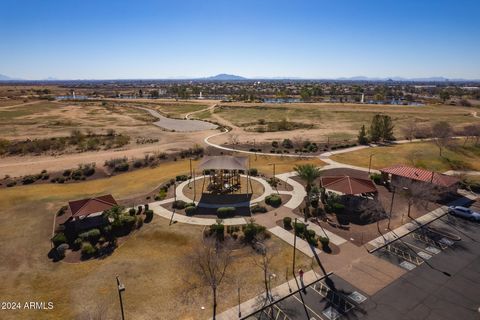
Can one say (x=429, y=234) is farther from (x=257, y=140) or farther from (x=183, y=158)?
(x=257, y=140)

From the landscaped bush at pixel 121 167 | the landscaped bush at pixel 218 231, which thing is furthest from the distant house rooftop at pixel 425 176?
the landscaped bush at pixel 121 167

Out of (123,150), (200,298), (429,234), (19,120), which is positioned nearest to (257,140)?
(123,150)

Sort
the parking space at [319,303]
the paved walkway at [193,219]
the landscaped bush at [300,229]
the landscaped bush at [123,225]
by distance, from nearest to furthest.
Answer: the parking space at [319,303] < the landscaped bush at [300,229] < the landscaped bush at [123,225] < the paved walkway at [193,219]

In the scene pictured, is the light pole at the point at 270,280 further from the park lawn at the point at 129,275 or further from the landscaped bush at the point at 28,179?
the landscaped bush at the point at 28,179

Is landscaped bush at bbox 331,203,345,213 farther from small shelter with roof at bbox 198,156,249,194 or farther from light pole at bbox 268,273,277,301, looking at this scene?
light pole at bbox 268,273,277,301

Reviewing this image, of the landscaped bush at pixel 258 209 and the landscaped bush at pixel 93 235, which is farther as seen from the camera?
the landscaped bush at pixel 258 209

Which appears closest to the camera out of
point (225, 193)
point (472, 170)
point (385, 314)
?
point (385, 314)
